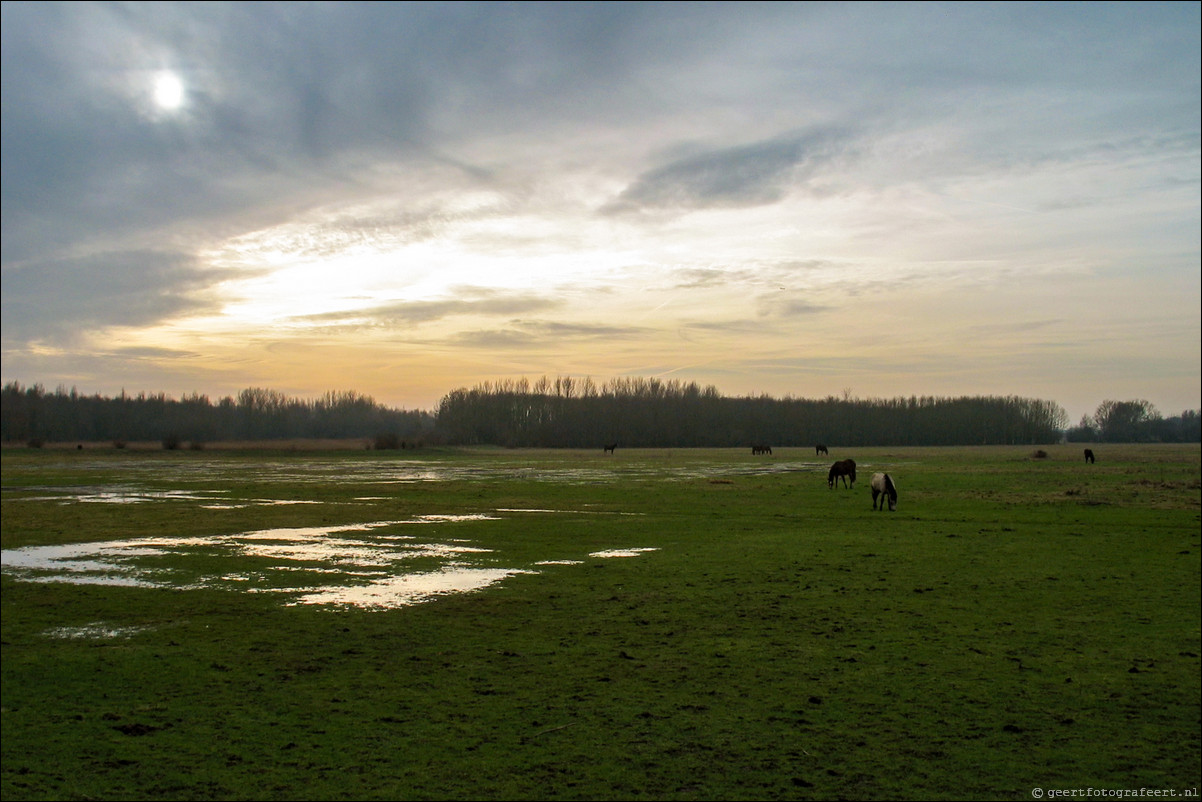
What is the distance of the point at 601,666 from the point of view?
9477 mm

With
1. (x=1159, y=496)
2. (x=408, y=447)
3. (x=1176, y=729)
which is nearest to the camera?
(x=1176, y=729)

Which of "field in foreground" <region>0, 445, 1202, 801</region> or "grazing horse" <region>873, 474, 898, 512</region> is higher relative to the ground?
"grazing horse" <region>873, 474, 898, 512</region>

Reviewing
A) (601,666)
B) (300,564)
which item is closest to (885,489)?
(300,564)

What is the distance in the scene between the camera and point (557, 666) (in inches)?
373

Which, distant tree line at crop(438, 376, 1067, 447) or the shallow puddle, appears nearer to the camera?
the shallow puddle

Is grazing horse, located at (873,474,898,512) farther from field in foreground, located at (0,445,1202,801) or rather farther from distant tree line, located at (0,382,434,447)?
distant tree line, located at (0,382,434,447)

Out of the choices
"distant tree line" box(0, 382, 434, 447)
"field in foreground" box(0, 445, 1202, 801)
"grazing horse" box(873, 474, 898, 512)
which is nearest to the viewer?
"field in foreground" box(0, 445, 1202, 801)

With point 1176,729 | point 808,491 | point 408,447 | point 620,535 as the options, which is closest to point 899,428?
point 408,447

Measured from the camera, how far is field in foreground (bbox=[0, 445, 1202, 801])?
263 inches

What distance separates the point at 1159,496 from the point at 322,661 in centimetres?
3457

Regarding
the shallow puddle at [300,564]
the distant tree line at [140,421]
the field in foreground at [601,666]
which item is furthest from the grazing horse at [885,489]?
the distant tree line at [140,421]

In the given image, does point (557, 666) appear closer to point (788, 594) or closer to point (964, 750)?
point (964, 750)

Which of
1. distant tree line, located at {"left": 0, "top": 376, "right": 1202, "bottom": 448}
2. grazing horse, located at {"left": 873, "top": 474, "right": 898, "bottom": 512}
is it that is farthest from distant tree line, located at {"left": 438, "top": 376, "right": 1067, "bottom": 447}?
grazing horse, located at {"left": 873, "top": 474, "right": 898, "bottom": 512}

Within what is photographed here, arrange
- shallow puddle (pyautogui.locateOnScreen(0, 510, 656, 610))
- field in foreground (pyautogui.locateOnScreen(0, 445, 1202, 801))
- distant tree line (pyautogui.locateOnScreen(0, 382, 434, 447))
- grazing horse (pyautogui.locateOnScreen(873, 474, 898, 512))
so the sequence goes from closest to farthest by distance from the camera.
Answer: field in foreground (pyautogui.locateOnScreen(0, 445, 1202, 801)), shallow puddle (pyautogui.locateOnScreen(0, 510, 656, 610)), grazing horse (pyautogui.locateOnScreen(873, 474, 898, 512)), distant tree line (pyautogui.locateOnScreen(0, 382, 434, 447))
